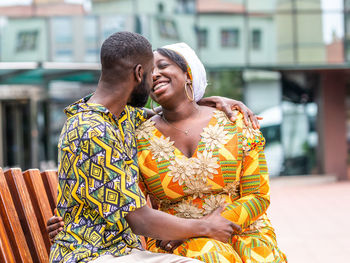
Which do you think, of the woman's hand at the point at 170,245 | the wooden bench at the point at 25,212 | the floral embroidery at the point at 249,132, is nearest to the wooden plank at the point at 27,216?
the wooden bench at the point at 25,212

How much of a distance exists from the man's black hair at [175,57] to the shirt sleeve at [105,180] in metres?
0.89

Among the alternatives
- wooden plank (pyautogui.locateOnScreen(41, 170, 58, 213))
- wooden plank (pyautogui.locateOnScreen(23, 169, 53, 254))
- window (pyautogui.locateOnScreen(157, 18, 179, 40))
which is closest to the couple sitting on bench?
wooden plank (pyautogui.locateOnScreen(23, 169, 53, 254))

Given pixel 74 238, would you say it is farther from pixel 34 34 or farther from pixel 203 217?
pixel 34 34

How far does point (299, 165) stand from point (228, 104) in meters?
14.8

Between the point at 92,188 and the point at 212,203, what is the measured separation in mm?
824

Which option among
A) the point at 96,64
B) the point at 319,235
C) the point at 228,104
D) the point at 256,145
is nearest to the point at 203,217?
the point at 256,145

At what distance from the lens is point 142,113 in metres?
3.09

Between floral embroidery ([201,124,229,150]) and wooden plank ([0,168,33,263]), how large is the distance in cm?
108

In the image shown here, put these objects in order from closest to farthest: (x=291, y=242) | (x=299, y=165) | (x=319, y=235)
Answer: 1. (x=291, y=242)
2. (x=319, y=235)
3. (x=299, y=165)

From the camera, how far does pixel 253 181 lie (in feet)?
9.57

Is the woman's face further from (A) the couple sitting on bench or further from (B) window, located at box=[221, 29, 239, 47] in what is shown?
(B) window, located at box=[221, 29, 239, 47]

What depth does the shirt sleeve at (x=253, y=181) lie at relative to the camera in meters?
2.88

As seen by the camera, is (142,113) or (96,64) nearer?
(142,113)

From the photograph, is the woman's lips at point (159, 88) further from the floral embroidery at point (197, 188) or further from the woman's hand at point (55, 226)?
the woman's hand at point (55, 226)
